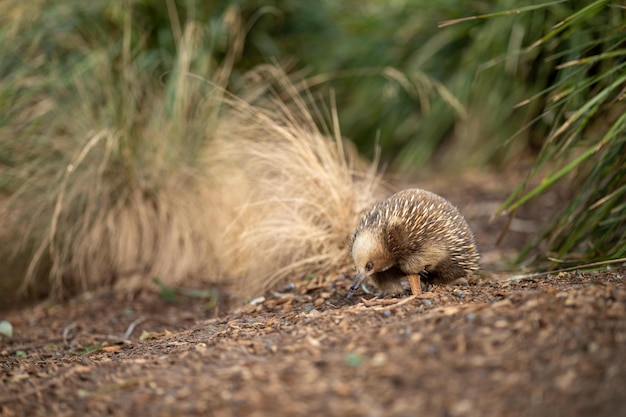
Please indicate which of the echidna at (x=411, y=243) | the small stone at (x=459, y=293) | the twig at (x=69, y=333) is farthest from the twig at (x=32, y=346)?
the small stone at (x=459, y=293)

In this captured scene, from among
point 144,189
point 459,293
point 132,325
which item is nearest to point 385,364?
point 459,293

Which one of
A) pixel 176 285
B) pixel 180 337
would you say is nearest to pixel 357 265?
pixel 180 337

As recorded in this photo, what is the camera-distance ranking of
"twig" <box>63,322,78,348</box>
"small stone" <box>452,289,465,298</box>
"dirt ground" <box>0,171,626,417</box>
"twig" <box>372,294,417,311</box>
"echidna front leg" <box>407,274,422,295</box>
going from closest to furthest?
"dirt ground" <box>0,171,626,417</box>
"twig" <box>372,294,417,311</box>
"small stone" <box>452,289,465,298</box>
"echidna front leg" <box>407,274,422,295</box>
"twig" <box>63,322,78,348</box>

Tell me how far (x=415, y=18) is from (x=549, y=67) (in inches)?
67.9

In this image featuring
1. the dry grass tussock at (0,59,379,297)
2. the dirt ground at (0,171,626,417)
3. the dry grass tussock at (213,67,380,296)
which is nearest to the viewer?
the dirt ground at (0,171,626,417)

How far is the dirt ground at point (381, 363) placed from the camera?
2352 mm

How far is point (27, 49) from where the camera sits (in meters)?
5.88

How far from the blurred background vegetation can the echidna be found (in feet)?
1.13

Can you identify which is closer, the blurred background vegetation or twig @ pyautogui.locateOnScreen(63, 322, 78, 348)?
the blurred background vegetation

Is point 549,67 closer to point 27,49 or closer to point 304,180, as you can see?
point 304,180

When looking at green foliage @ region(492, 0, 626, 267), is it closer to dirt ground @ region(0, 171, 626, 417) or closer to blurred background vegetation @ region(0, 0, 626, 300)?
blurred background vegetation @ region(0, 0, 626, 300)

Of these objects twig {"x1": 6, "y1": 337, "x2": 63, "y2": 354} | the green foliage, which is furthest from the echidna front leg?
twig {"x1": 6, "y1": 337, "x2": 63, "y2": 354}

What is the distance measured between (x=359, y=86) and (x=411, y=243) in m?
4.92

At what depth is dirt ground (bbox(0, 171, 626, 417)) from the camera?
2352 mm
